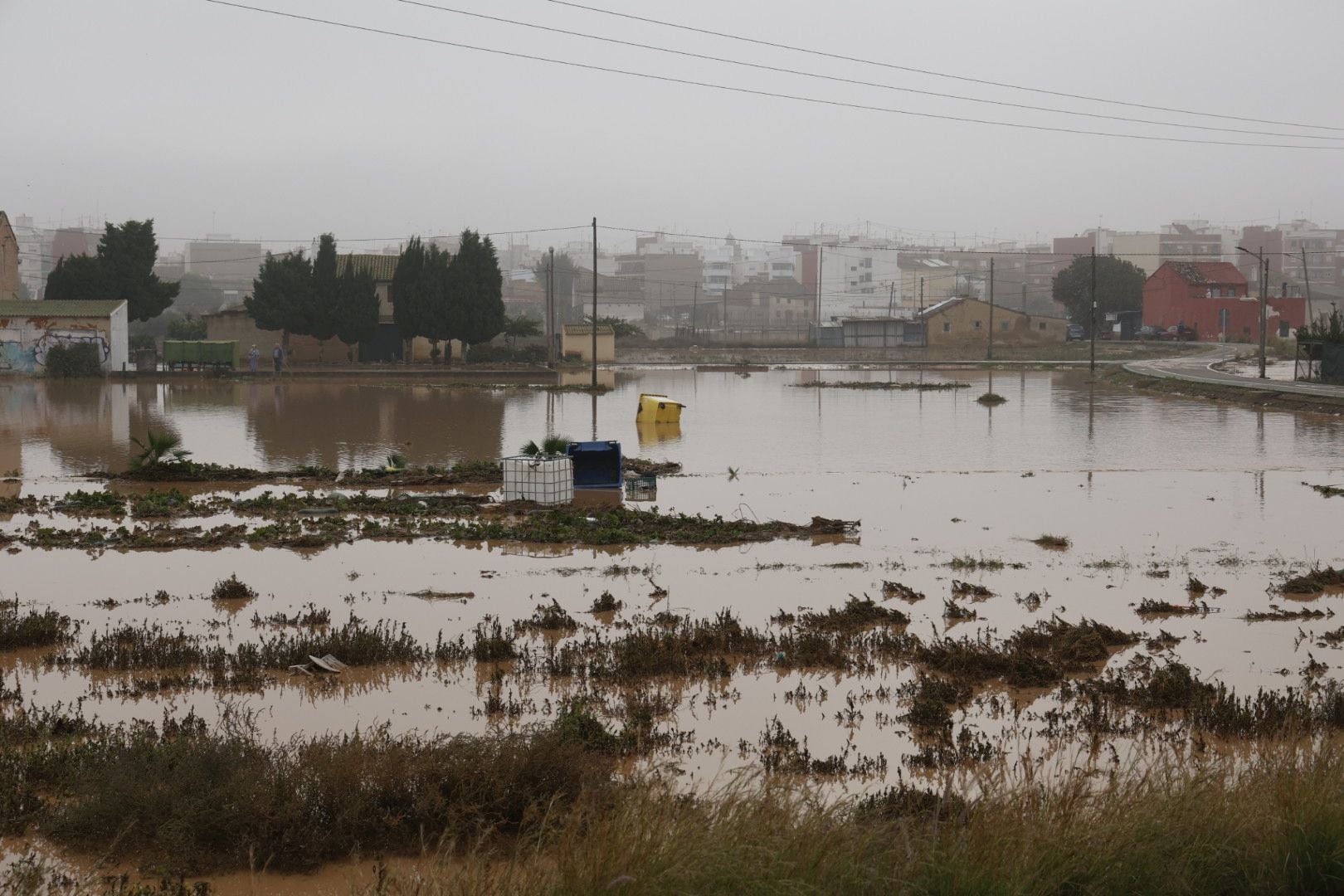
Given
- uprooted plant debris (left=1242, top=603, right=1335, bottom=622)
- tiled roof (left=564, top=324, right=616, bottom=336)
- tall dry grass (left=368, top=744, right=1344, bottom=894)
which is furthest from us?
tiled roof (left=564, top=324, right=616, bottom=336)

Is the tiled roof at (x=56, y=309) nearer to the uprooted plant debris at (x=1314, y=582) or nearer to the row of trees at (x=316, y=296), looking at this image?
the row of trees at (x=316, y=296)

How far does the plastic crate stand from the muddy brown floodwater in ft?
6.26

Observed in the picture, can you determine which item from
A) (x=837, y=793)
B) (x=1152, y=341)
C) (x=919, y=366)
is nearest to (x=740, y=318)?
(x=1152, y=341)

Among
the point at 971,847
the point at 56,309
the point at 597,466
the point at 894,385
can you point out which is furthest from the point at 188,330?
the point at 971,847

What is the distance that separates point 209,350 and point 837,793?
57945 millimetres

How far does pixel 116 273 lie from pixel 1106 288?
78709mm

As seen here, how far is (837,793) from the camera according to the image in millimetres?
7453

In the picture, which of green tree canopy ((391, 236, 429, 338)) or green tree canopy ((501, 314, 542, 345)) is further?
green tree canopy ((501, 314, 542, 345))

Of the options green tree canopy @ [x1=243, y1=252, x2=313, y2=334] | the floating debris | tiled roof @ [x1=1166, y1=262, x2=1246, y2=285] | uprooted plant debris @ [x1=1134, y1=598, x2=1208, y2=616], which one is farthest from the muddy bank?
tiled roof @ [x1=1166, y1=262, x2=1246, y2=285]

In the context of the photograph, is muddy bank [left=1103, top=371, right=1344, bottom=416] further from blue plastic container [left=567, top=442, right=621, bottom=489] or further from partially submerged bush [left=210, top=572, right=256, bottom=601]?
partially submerged bush [left=210, top=572, right=256, bottom=601]

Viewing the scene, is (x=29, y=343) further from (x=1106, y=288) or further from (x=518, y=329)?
(x=1106, y=288)

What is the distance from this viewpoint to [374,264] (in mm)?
69500

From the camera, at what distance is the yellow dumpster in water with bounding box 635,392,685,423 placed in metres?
34.2

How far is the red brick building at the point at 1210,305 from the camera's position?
9556 centimetres
